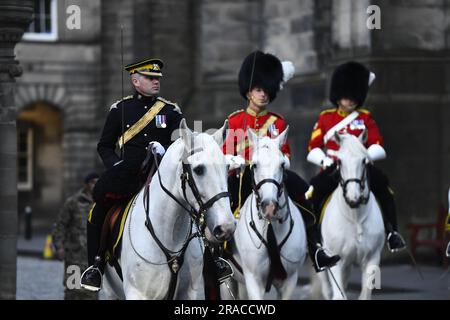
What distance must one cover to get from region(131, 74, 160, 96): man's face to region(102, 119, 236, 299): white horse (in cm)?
108

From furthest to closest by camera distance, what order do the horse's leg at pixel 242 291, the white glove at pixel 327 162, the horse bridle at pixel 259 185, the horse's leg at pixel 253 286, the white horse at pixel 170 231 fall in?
the white glove at pixel 327 162, the horse's leg at pixel 242 291, the horse's leg at pixel 253 286, the horse bridle at pixel 259 185, the white horse at pixel 170 231

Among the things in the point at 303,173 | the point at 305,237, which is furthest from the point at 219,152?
the point at 303,173

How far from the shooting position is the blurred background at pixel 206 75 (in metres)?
23.0

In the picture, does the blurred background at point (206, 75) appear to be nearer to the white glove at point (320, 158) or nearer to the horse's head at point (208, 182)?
the white glove at point (320, 158)

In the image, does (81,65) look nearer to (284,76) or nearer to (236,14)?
(236,14)

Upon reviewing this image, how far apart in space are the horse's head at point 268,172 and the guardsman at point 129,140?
132cm

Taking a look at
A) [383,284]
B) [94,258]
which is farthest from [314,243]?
[383,284]

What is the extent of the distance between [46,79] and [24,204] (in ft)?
12.2

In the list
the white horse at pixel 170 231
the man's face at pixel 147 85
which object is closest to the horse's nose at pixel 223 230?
the white horse at pixel 170 231

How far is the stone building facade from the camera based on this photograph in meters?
23.2

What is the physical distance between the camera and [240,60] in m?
31.2

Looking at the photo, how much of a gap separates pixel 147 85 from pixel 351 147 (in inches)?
145

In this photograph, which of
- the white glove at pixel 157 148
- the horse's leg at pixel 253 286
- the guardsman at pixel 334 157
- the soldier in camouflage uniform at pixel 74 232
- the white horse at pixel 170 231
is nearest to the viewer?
the white horse at pixel 170 231

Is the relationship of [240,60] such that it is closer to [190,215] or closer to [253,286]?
[253,286]
